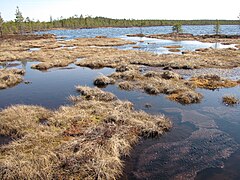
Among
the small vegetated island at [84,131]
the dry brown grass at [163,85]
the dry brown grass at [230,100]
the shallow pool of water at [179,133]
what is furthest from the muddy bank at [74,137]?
the dry brown grass at [230,100]

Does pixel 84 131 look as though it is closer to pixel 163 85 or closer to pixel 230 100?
pixel 163 85

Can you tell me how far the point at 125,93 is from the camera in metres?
22.9

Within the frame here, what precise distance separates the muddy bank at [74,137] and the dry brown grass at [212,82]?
1036 cm

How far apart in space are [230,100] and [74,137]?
13899mm

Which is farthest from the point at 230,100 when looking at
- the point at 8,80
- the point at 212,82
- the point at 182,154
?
the point at 8,80

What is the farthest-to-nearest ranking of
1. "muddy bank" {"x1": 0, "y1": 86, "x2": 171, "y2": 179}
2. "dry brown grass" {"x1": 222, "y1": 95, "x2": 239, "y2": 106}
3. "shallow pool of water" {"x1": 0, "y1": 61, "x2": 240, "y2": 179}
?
1. "dry brown grass" {"x1": 222, "y1": 95, "x2": 239, "y2": 106}
2. "shallow pool of water" {"x1": 0, "y1": 61, "x2": 240, "y2": 179}
3. "muddy bank" {"x1": 0, "y1": 86, "x2": 171, "y2": 179}

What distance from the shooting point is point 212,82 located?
83.7 feet

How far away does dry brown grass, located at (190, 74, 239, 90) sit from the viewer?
965 inches

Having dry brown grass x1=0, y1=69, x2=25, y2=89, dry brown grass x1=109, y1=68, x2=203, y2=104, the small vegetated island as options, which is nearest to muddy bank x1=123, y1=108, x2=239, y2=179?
the small vegetated island

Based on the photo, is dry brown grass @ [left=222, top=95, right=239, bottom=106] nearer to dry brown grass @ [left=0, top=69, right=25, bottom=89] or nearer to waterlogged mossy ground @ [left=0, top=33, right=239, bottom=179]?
waterlogged mossy ground @ [left=0, top=33, right=239, bottom=179]

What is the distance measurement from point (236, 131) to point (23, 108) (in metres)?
15.4

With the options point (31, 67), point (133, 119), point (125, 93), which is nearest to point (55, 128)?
point (133, 119)

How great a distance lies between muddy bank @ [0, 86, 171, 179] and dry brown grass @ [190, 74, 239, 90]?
10.4 meters

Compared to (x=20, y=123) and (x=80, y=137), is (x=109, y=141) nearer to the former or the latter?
(x=80, y=137)
